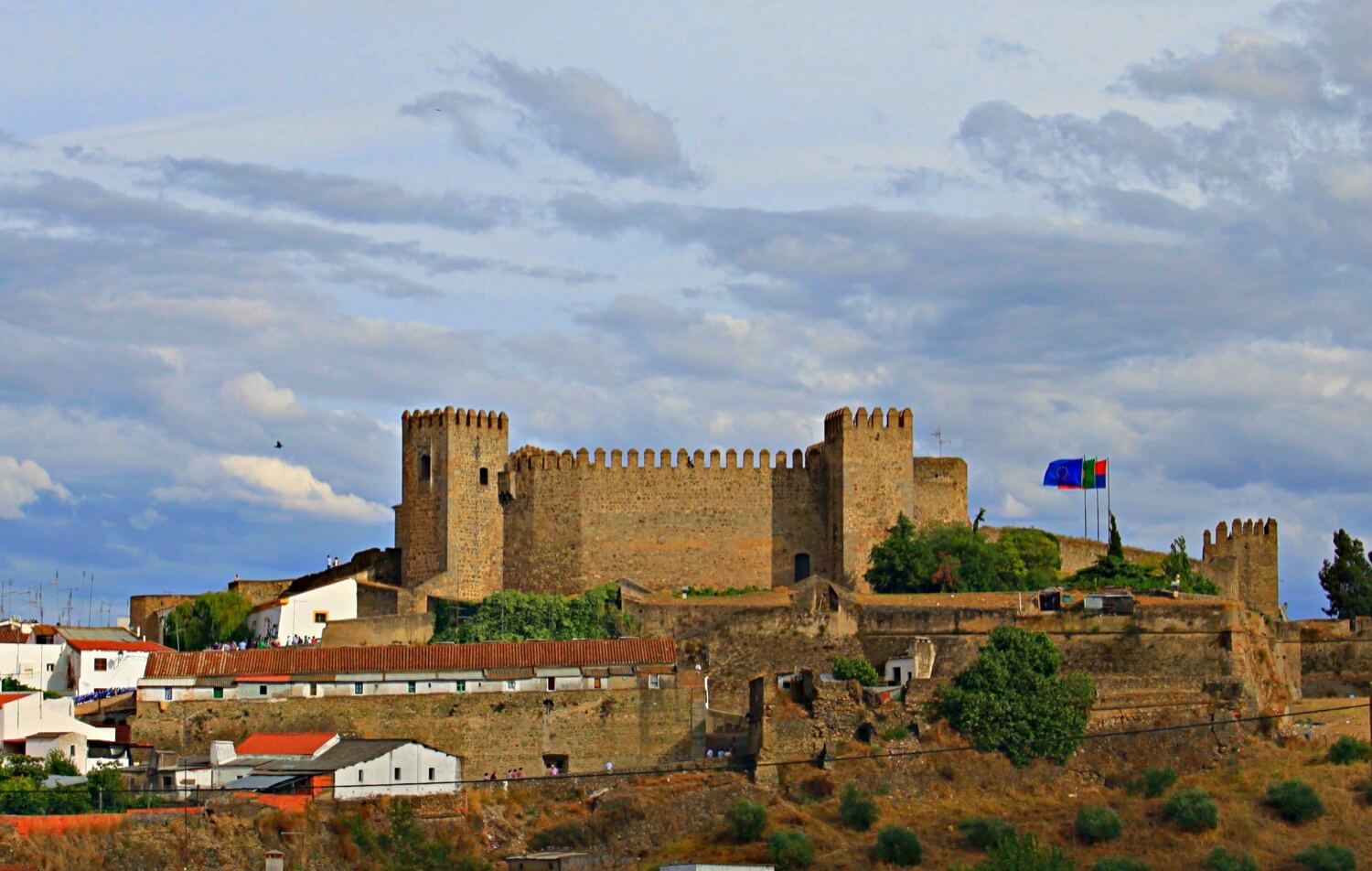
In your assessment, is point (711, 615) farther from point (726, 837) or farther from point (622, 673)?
point (726, 837)

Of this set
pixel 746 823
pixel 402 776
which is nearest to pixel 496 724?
pixel 402 776

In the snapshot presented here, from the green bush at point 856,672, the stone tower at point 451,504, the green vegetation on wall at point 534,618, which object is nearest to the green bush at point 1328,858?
the green bush at point 856,672

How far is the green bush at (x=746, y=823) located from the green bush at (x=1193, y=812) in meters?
7.60

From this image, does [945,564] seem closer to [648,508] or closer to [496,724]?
[648,508]

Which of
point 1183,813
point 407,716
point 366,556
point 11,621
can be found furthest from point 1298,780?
point 11,621

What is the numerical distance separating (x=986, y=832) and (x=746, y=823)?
4.47 m

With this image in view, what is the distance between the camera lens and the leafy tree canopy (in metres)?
59.3

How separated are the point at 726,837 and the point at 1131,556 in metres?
23.1

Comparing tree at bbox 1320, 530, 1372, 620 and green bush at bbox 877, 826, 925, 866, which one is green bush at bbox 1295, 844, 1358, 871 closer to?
green bush at bbox 877, 826, 925, 866

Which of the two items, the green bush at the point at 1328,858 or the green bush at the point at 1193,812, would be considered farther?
the green bush at the point at 1193,812

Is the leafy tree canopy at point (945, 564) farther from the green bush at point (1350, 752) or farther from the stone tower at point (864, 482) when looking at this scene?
the green bush at point (1350, 752)

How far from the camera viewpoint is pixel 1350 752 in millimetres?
49406

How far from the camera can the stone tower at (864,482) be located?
6116cm

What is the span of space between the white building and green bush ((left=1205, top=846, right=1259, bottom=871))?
13289 mm
